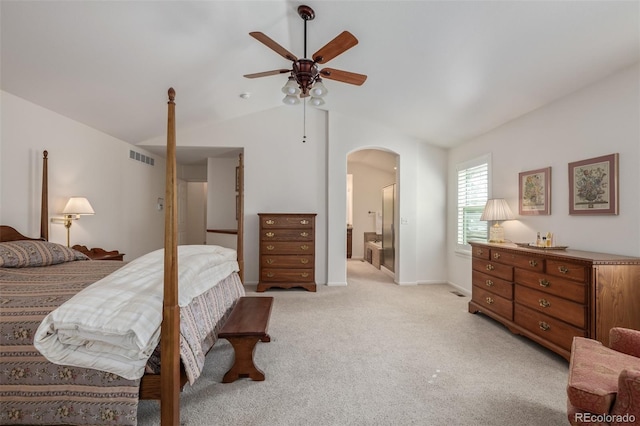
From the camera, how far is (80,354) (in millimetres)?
1444

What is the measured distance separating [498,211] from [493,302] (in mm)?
1142

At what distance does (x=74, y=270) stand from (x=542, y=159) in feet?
15.7

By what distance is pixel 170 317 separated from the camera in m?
1.44

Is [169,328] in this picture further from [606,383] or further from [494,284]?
[494,284]

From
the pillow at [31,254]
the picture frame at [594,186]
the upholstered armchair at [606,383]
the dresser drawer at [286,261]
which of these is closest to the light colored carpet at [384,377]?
the upholstered armchair at [606,383]

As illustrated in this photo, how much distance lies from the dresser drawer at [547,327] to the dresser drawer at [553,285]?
0.76 feet

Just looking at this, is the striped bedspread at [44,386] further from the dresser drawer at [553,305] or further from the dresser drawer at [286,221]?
the dresser drawer at [286,221]

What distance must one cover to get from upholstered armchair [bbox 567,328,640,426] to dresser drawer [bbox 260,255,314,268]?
349 cm

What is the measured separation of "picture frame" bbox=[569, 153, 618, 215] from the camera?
2498 mm

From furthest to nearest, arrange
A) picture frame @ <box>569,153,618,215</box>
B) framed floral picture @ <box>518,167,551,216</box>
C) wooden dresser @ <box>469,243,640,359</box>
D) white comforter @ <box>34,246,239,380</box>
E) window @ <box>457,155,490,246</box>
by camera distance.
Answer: window @ <box>457,155,490,246</box>
framed floral picture @ <box>518,167,551,216</box>
picture frame @ <box>569,153,618,215</box>
wooden dresser @ <box>469,243,640,359</box>
white comforter @ <box>34,246,239,380</box>

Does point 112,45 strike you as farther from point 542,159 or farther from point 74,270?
point 542,159

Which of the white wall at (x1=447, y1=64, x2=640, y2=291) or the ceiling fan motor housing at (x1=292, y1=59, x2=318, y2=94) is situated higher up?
the ceiling fan motor housing at (x1=292, y1=59, x2=318, y2=94)

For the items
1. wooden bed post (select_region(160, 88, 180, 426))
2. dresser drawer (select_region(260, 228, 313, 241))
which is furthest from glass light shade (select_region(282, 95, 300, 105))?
dresser drawer (select_region(260, 228, 313, 241))

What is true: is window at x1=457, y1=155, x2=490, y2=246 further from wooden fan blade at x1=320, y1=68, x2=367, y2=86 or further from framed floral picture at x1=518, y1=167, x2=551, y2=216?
wooden fan blade at x1=320, y1=68, x2=367, y2=86
